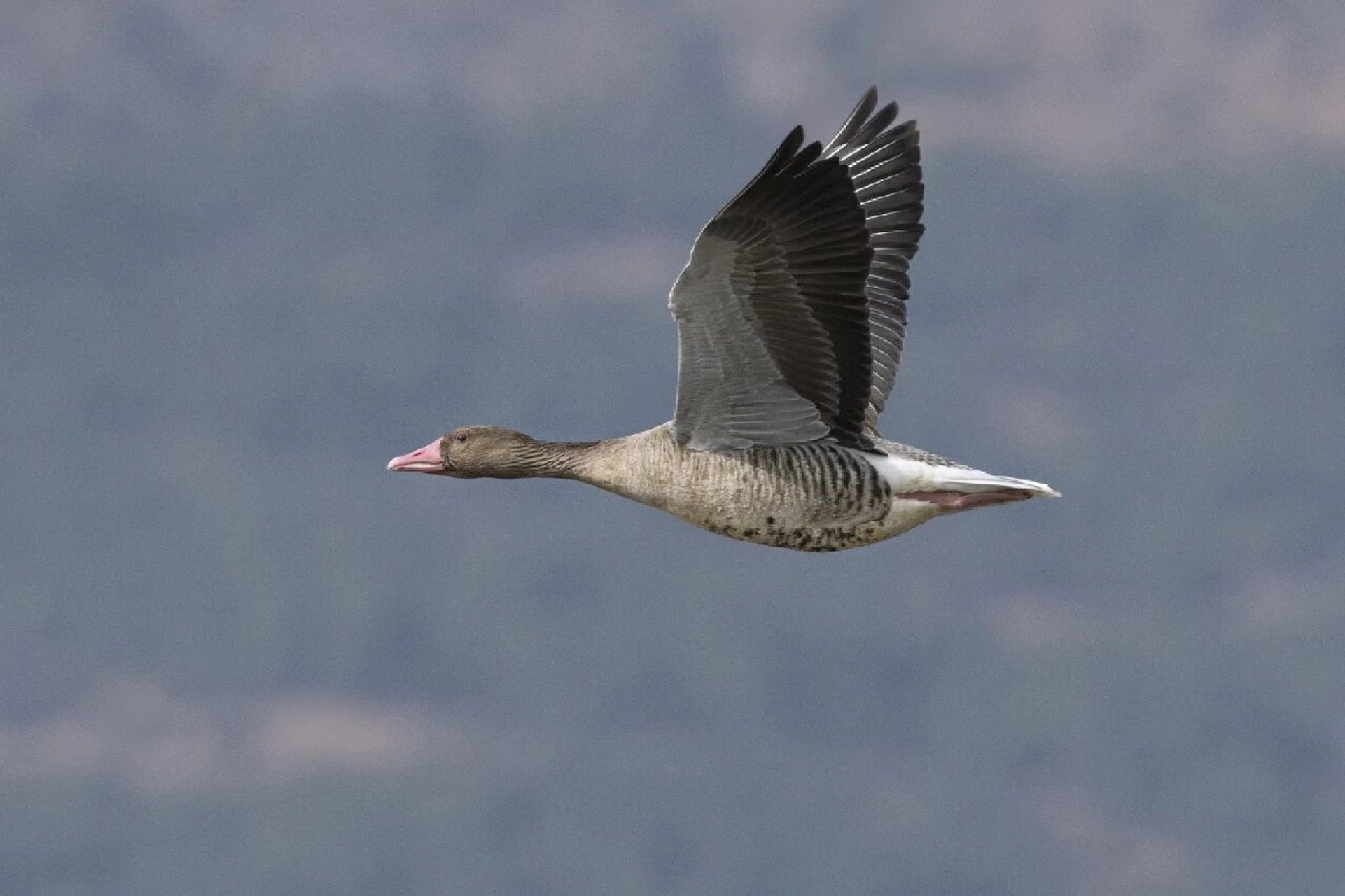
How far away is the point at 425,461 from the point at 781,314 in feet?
11.9

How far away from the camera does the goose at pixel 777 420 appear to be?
15.0 meters

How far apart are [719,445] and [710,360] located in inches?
30.2

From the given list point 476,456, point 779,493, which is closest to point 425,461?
point 476,456

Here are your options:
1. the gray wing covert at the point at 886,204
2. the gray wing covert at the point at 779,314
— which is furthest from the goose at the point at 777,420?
the gray wing covert at the point at 886,204

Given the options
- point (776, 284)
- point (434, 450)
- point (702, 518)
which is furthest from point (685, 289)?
point (434, 450)

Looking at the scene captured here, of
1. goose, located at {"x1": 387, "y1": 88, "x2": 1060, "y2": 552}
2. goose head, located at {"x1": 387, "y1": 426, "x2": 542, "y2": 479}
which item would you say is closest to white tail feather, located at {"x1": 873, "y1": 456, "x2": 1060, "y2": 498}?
goose, located at {"x1": 387, "y1": 88, "x2": 1060, "y2": 552}

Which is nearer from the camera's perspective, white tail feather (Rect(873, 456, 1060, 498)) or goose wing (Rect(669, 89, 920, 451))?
goose wing (Rect(669, 89, 920, 451))

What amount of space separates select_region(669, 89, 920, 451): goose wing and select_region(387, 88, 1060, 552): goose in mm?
11

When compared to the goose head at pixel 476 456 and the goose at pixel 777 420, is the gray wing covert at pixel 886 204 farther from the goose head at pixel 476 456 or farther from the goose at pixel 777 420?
the goose head at pixel 476 456

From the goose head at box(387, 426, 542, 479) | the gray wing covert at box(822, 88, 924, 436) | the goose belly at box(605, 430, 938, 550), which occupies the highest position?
the gray wing covert at box(822, 88, 924, 436)

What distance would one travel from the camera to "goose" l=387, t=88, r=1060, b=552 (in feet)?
49.3

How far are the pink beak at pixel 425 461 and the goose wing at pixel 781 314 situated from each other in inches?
90.3

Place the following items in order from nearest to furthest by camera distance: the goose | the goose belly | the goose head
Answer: the goose < the goose belly < the goose head

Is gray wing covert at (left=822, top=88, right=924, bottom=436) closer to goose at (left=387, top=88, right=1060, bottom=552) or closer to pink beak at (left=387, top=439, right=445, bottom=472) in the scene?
goose at (left=387, top=88, right=1060, bottom=552)
